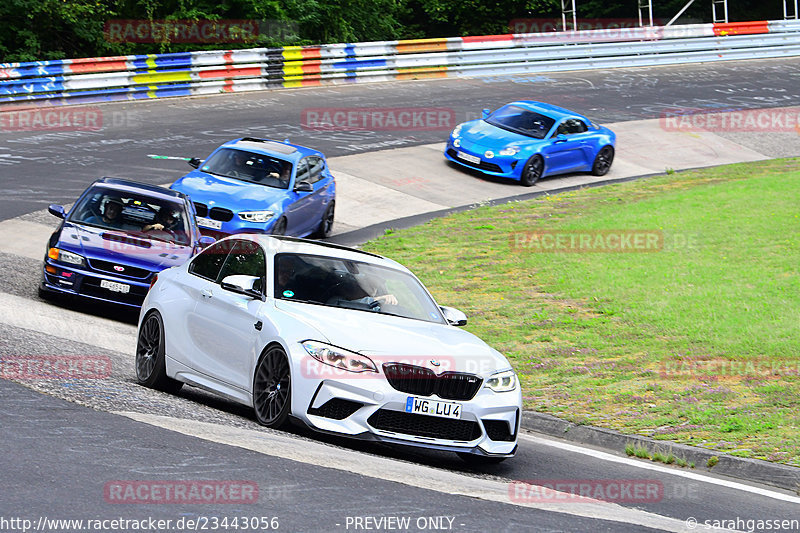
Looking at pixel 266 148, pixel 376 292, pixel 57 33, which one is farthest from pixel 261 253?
pixel 57 33

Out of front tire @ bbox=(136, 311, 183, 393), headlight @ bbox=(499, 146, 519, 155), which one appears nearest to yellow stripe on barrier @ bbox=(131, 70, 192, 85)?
headlight @ bbox=(499, 146, 519, 155)

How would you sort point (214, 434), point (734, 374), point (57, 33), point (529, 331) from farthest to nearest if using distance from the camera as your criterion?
point (57, 33) < point (529, 331) < point (734, 374) < point (214, 434)

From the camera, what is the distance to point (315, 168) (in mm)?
19344

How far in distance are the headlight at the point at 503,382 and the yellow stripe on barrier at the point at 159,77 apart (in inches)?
913

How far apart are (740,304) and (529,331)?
2731 millimetres

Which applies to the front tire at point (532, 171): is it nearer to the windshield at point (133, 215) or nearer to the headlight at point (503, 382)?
the windshield at point (133, 215)

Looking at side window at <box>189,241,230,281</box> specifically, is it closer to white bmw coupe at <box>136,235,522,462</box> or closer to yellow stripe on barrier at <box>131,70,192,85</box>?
white bmw coupe at <box>136,235,522,462</box>

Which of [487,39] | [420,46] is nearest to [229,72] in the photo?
[420,46]

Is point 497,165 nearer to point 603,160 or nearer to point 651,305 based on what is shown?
point 603,160

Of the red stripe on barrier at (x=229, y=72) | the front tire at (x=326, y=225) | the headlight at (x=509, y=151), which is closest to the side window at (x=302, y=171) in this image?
the front tire at (x=326, y=225)

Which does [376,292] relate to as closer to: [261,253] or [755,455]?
[261,253]

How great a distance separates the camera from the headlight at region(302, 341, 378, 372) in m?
7.97

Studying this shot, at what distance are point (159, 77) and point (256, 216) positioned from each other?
14562mm

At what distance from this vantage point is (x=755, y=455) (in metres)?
8.97
